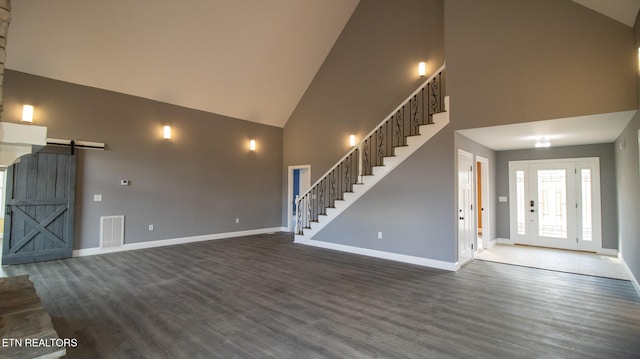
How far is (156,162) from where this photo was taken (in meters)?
7.11

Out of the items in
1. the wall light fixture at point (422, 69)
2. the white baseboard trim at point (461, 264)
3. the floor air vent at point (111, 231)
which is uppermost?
the wall light fixture at point (422, 69)

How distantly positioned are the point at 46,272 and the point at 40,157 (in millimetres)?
2184

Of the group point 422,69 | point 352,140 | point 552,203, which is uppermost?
point 422,69

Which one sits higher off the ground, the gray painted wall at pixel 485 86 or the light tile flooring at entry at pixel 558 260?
the gray painted wall at pixel 485 86

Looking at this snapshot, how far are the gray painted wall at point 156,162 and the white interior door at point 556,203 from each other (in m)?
6.76

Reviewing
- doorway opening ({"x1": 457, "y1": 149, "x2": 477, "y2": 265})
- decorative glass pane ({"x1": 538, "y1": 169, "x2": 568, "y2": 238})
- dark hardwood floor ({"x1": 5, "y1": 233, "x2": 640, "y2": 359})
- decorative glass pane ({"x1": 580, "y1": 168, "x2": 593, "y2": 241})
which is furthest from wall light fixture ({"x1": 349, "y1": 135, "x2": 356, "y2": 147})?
decorative glass pane ({"x1": 580, "y1": 168, "x2": 593, "y2": 241})

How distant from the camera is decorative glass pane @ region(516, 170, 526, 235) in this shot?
743 cm

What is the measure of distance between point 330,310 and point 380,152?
15.2 ft

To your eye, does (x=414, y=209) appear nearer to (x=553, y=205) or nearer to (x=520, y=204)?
(x=520, y=204)

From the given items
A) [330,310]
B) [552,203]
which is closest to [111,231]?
[330,310]

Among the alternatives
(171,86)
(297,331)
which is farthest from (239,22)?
(297,331)

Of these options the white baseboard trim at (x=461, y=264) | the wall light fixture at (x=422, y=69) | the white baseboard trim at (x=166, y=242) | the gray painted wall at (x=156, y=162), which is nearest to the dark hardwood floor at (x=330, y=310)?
the white baseboard trim at (x=461, y=264)

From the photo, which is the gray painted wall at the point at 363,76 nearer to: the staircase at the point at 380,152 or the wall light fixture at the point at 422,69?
the wall light fixture at the point at 422,69

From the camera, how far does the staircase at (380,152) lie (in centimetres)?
575
